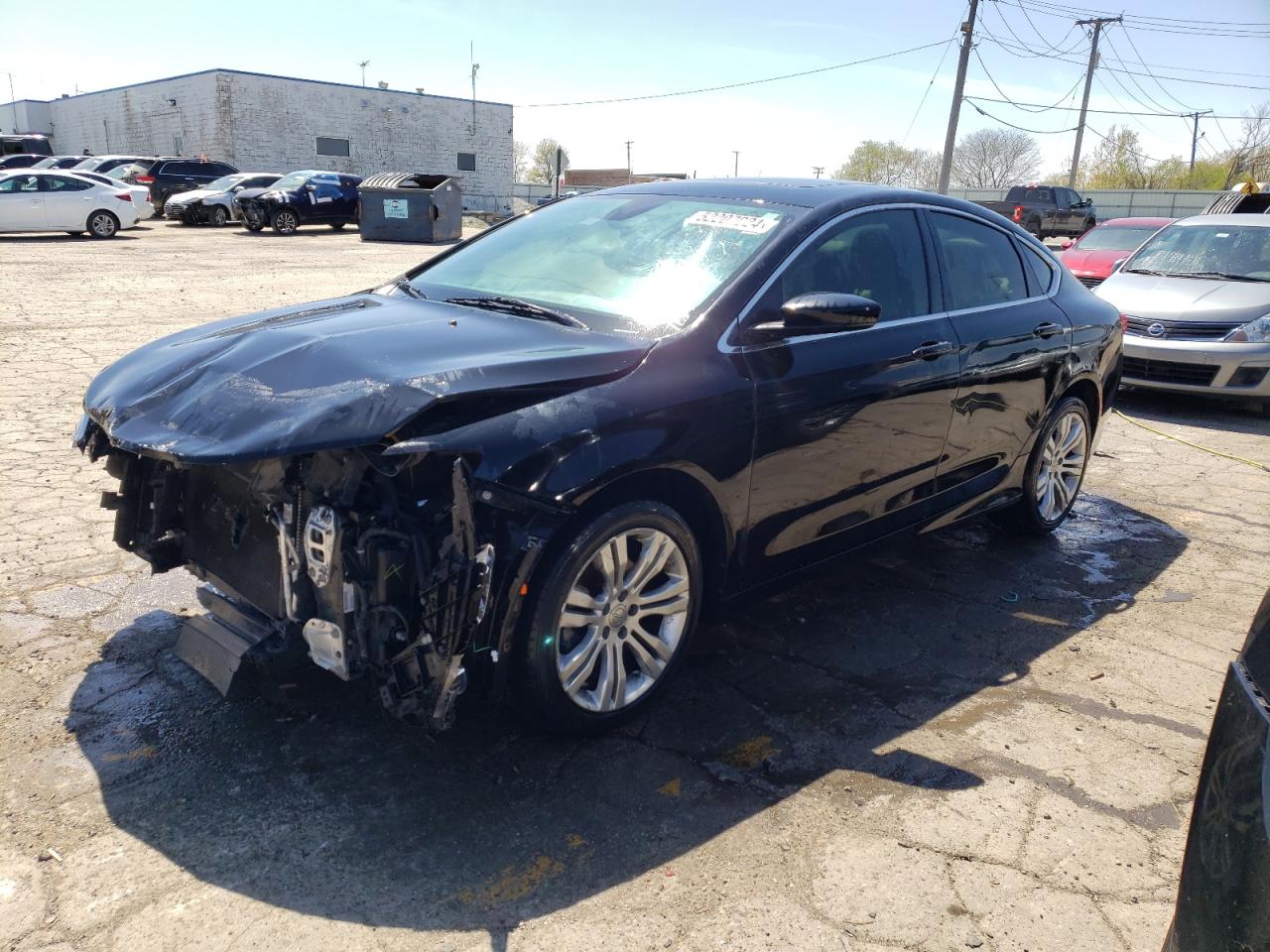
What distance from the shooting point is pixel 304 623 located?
9.00 ft

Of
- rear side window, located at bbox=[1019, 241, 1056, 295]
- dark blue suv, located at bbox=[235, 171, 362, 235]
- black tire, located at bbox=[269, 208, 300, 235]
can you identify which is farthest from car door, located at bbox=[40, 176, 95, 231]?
rear side window, located at bbox=[1019, 241, 1056, 295]

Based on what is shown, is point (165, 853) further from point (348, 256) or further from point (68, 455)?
point (348, 256)

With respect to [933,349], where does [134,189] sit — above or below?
above

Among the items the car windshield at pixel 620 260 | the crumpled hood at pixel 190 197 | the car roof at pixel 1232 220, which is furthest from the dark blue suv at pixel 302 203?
the car windshield at pixel 620 260

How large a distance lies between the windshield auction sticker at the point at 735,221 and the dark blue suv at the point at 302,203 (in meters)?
24.7

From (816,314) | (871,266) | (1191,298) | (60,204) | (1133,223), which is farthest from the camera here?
(60,204)

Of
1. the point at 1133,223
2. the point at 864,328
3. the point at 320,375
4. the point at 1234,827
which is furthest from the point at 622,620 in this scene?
the point at 1133,223

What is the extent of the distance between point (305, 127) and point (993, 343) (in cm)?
4699

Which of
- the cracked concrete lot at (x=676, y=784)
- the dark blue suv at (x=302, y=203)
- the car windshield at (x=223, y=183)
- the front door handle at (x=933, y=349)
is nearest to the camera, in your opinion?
the cracked concrete lot at (x=676, y=784)

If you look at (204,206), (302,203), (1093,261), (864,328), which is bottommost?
(864,328)

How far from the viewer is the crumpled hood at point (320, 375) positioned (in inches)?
101

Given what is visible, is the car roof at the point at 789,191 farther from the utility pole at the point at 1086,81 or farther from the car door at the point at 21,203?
the utility pole at the point at 1086,81

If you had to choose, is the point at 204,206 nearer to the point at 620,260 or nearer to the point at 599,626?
the point at 620,260

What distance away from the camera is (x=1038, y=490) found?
5164mm
